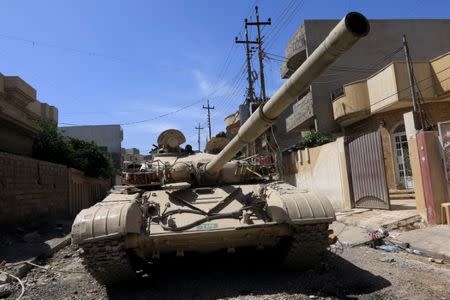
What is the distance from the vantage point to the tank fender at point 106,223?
5.00 m

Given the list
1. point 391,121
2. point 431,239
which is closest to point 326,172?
point 391,121

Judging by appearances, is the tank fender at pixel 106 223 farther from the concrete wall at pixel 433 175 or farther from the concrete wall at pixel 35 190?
the concrete wall at pixel 433 175

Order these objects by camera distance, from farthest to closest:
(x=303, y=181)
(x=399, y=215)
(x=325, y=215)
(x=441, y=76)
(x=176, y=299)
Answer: (x=303, y=181) → (x=441, y=76) → (x=399, y=215) → (x=325, y=215) → (x=176, y=299)

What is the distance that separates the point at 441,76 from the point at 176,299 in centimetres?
1327

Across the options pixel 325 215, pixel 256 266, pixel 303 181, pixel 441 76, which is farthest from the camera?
pixel 303 181

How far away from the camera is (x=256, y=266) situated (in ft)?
21.1

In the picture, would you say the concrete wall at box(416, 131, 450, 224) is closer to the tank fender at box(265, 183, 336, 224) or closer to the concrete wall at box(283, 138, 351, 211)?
the concrete wall at box(283, 138, 351, 211)

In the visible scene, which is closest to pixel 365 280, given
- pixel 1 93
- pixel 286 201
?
pixel 286 201

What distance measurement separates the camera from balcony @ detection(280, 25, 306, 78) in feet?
67.4

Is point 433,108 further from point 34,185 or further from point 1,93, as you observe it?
point 1,93

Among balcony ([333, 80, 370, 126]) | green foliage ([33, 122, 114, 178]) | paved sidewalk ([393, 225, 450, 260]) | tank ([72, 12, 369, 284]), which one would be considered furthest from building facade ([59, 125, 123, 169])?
tank ([72, 12, 369, 284])

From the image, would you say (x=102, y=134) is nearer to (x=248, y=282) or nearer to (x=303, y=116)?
(x=303, y=116)

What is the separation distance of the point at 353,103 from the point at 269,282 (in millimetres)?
13247

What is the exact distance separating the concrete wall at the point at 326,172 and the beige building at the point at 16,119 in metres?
8.42
